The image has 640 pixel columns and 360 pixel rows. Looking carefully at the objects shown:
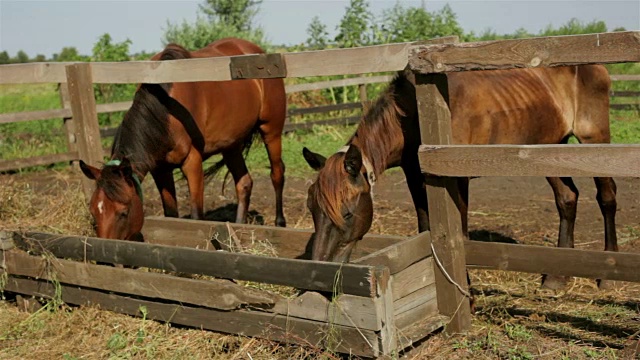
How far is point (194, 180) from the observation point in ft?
21.4

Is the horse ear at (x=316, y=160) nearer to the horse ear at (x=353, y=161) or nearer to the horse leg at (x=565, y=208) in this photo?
the horse ear at (x=353, y=161)

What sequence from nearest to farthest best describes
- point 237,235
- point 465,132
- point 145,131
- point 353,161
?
point 353,161 < point 465,132 < point 237,235 < point 145,131

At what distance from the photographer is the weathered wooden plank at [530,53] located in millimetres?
3322

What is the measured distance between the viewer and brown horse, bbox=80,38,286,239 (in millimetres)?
5320

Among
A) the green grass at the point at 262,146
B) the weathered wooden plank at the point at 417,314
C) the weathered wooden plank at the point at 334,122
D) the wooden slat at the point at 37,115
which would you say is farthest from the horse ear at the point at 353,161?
the weathered wooden plank at the point at 334,122

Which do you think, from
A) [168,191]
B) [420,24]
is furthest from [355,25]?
[168,191]

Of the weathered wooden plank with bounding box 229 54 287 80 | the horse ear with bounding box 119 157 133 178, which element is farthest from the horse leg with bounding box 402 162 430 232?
the horse ear with bounding box 119 157 133 178

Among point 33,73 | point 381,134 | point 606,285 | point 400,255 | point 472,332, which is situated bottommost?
point 606,285

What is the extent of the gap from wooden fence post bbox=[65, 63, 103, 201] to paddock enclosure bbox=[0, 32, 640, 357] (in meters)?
1.14

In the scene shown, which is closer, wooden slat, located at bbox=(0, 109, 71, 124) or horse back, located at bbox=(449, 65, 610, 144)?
horse back, located at bbox=(449, 65, 610, 144)

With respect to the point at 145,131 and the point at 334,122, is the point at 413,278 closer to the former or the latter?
the point at 145,131

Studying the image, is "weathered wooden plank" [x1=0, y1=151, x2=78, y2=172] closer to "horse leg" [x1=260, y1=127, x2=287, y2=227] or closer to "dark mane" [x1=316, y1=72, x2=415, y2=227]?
"horse leg" [x1=260, y1=127, x2=287, y2=227]

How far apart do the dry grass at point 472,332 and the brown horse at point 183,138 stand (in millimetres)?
814

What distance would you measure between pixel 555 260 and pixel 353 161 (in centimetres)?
127
